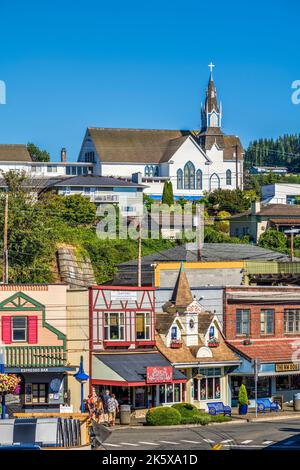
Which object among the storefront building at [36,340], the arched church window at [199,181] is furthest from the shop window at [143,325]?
the arched church window at [199,181]

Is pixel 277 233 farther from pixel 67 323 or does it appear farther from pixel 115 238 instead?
pixel 67 323

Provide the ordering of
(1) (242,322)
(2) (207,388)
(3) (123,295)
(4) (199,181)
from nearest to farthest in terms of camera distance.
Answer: (3) (123,295) → (2) (207,388) → (1) (242,322) → (4) (199,181)

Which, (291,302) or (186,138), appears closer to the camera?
(291,302)

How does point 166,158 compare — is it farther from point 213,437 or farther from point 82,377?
point 213,437

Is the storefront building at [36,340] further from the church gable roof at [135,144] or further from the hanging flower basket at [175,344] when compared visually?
the church gable roof at [135,144]

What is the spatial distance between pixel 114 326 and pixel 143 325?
1.61 metres

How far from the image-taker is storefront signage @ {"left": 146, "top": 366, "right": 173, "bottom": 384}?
1948 inches

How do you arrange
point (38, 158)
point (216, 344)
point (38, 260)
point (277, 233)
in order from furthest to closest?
point (38, 158) < point (277, 233) < point (38, 260) < point (216, 344)

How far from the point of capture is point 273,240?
302 feet

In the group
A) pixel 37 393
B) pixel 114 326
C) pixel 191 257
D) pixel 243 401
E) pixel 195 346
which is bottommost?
pixel 243 401

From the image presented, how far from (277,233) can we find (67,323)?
4499 centimetres

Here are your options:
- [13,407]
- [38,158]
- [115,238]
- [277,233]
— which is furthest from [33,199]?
[38,158]

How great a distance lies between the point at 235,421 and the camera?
4806cm

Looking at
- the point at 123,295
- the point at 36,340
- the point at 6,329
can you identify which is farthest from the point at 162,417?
the point at 6,329
